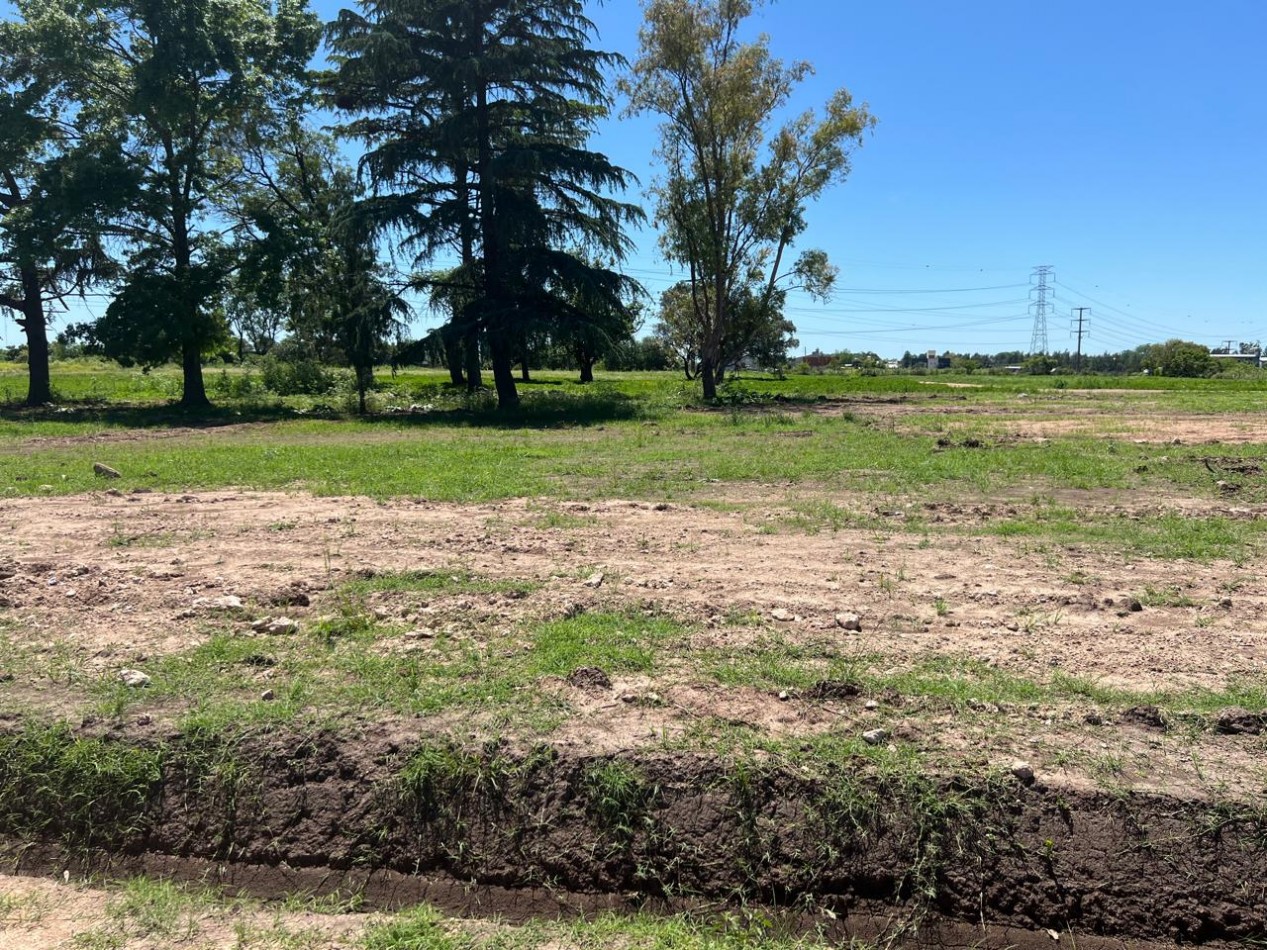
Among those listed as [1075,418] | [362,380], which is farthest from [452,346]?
[1075,418]

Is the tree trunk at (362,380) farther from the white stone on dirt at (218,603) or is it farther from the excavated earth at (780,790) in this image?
the white stone on dirt at (218,603)

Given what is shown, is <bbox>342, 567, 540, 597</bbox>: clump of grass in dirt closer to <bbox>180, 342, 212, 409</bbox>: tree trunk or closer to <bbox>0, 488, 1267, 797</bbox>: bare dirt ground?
<bbox>0, 488, 1267, 797</bbox>: bare dirt ground

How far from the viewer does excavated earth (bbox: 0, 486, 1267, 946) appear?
3250 millimetres

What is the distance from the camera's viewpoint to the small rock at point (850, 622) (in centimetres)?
505

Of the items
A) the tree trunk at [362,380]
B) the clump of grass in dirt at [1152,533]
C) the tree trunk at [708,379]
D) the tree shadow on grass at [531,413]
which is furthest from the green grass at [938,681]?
the tree trunk at [708,379]

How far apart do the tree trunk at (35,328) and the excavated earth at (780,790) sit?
25.5 metres

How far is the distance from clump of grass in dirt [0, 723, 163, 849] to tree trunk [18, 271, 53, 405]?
1076 inches

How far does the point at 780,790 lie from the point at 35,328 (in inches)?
1218

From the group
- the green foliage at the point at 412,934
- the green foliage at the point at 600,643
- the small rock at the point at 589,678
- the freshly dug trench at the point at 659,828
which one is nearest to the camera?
the green foliage at the point at 412,934

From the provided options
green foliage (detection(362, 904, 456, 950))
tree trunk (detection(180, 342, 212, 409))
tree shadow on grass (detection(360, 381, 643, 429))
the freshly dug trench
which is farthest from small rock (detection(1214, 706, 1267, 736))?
tree trunk (detection(180, 342, 212, 409))

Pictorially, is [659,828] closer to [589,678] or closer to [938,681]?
[589,678]

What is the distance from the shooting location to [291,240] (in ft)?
79.7

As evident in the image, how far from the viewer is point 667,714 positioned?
3.99m

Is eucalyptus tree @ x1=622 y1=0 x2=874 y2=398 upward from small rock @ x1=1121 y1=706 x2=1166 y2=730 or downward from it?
upward
